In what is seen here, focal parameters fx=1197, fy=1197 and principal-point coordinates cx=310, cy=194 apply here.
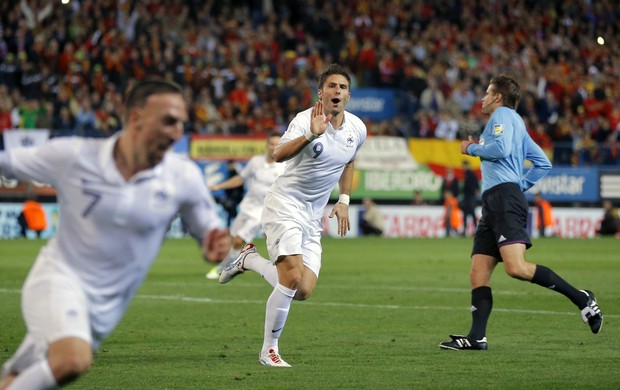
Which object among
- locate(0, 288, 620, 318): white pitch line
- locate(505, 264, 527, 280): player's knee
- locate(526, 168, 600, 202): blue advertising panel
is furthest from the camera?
locate(526, 168, 600, 202): blue advertising panel

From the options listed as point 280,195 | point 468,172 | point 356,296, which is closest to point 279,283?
point 280,195

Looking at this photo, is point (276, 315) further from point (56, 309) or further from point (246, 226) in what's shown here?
point (246, 226)

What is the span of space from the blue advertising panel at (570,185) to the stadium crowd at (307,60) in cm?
40

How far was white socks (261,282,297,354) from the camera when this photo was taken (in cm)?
986

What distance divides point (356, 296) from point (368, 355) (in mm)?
6220

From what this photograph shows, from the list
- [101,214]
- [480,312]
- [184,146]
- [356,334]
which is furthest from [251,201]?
[101,214]

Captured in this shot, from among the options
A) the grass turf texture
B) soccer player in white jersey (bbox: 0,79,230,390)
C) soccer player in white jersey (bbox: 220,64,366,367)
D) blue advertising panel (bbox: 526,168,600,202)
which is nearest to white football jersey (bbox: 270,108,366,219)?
soccer player in white jersey (bbox: 220,64,366,367)

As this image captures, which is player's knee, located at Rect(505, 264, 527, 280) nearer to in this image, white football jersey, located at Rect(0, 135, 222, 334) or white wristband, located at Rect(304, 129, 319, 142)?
white wristband, located at Rect(304, 129, 319, 142)

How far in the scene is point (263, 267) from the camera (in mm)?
10852

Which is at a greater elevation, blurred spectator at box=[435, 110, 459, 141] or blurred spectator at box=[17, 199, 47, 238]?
blurred spectator at box=[435, 110, 459, 141]

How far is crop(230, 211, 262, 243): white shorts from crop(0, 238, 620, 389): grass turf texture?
2.50ft

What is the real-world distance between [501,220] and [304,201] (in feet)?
6.08

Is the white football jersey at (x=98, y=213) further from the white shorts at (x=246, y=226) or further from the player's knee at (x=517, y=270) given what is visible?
the white shorts at (x=246, y=226)

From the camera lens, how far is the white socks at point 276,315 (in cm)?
986
